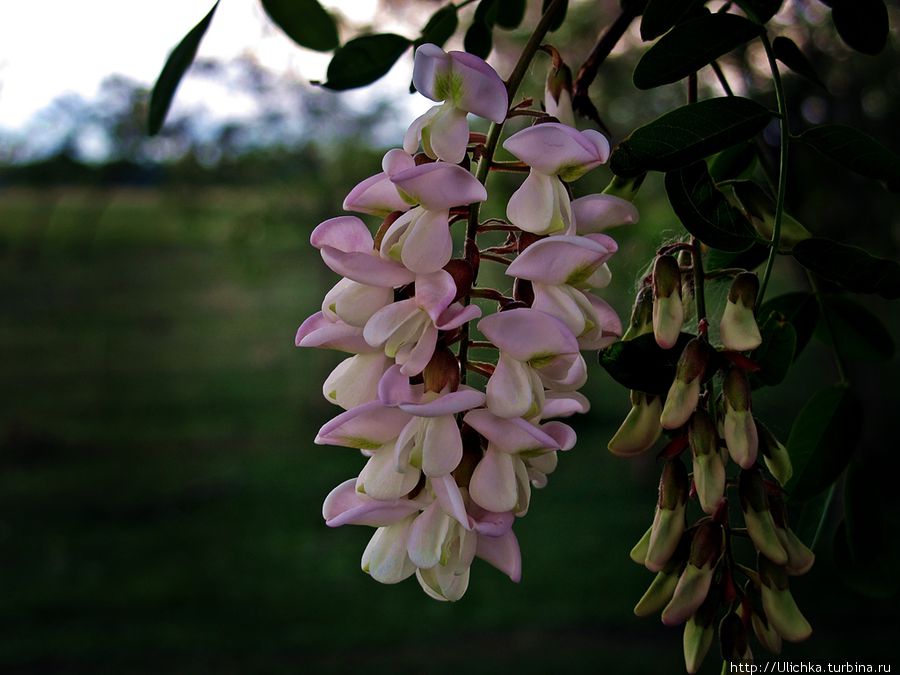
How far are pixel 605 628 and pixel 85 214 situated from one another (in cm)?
356

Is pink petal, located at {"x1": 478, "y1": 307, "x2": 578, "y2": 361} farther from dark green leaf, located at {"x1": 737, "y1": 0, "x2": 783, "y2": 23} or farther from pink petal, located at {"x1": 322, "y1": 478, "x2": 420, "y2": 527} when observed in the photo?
dark green leaf, located at {"x1": 737, "y1": 0, "x2": 783, "y2": 23}

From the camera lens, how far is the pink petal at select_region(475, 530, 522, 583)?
1.40 ft

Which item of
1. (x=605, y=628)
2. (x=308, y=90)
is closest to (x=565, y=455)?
(x=605, y=628)

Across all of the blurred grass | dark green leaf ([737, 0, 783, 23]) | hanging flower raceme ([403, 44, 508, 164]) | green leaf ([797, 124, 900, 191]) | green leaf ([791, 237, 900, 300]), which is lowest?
the blurred grass

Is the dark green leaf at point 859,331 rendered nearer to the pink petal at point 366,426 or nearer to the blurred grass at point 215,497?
the pink petal at point 366,426

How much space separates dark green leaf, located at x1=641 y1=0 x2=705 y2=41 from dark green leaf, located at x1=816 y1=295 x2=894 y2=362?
0.30m

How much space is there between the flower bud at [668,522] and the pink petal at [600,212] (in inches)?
4.8

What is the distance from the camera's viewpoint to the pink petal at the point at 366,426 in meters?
0.40

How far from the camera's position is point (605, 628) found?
12.1ft

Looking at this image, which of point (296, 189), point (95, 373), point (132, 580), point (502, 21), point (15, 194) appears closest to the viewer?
point (502, 21)

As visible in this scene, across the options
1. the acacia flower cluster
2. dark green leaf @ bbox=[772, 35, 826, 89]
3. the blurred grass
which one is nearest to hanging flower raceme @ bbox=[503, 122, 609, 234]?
the acacia flower cluster

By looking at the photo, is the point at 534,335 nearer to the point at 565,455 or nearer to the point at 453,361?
the point at 453,361

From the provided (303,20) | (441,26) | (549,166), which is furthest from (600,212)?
(303,20)

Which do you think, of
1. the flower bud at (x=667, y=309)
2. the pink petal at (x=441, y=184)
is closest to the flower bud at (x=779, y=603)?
the flower bud at (x=667, y=309)
